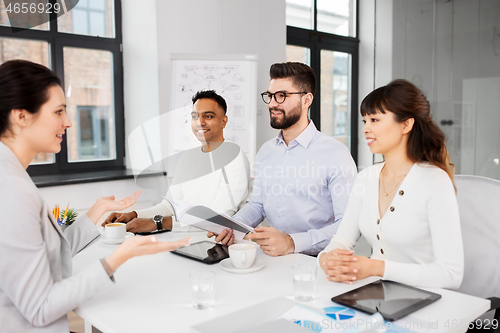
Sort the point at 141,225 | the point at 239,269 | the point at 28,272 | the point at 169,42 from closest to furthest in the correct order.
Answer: the point at 28,272, the point at 239,269, the point at 141,225, the point at 169,42

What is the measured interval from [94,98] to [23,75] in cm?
275

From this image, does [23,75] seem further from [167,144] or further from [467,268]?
[167,144]

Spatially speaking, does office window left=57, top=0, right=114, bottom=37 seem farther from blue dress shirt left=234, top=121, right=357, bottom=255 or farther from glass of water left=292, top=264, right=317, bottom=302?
glass of water left=292, top=264, right=317, bottom=302

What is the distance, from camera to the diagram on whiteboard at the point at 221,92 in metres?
3.51

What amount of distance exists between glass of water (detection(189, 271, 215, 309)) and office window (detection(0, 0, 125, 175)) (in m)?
2.86

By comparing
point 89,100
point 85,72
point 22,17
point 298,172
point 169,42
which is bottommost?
point 298,172

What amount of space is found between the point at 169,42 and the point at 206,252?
8.60ft

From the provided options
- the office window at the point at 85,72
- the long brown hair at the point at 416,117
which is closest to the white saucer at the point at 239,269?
the long brown hair at the point at 416,117

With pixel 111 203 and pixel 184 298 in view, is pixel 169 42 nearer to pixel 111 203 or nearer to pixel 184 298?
pixel 111 203

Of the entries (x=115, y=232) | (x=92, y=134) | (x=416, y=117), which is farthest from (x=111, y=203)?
(x=92, y=134)

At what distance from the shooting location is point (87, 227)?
1.43 m

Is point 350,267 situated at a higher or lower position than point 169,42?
lower

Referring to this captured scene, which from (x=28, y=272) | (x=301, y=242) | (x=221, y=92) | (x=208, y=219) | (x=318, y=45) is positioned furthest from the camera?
(x=318, y=45)

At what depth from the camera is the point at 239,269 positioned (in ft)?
4.33
